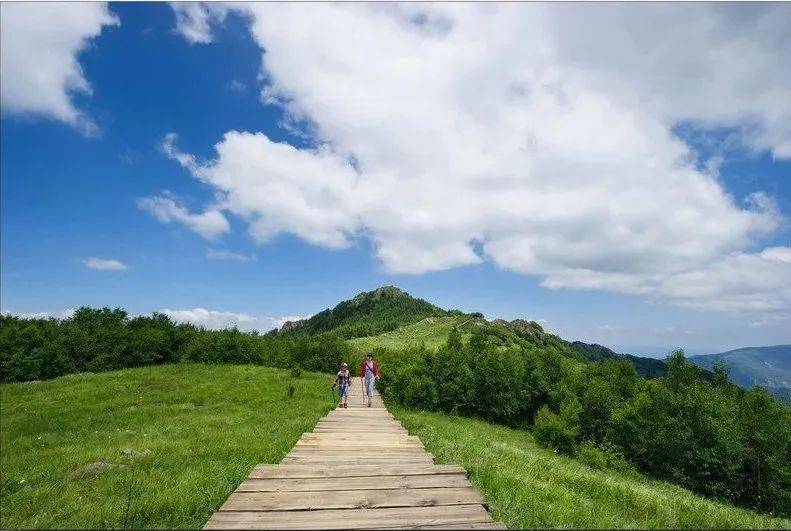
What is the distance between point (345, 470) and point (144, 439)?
1544 centimetres

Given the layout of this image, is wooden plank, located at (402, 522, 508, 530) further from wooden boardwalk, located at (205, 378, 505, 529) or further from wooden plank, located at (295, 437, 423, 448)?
wooden plank, located at (295, 437, 423, 448)

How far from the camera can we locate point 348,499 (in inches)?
257

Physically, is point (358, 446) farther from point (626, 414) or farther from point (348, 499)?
point (626, 414)

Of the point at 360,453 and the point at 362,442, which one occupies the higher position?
the point at 360,453

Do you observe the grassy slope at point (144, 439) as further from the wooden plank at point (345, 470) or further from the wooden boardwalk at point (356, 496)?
the wooden boardwalk at point (356, 496)

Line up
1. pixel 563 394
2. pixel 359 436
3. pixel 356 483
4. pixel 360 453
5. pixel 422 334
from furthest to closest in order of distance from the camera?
pixel 422 334 → pixel 563 394 → pixel 359 436 → pixel 360 453 → pixel 356 483

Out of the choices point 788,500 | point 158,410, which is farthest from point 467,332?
point 158,410

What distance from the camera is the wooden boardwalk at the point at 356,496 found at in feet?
18.8

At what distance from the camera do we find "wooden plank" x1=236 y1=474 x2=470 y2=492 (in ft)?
23.0

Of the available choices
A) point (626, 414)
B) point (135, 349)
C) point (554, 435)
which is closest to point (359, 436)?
point (554, 435)

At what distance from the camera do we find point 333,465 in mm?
8531

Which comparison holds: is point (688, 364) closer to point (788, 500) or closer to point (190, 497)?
point (788, 500)

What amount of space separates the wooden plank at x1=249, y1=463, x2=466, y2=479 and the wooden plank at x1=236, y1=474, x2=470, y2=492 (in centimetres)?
17

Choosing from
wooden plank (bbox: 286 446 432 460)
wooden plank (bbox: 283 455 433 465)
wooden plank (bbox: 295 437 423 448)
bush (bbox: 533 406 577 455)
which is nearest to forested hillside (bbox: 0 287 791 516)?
bush (bbox: 533 406 577 455)
